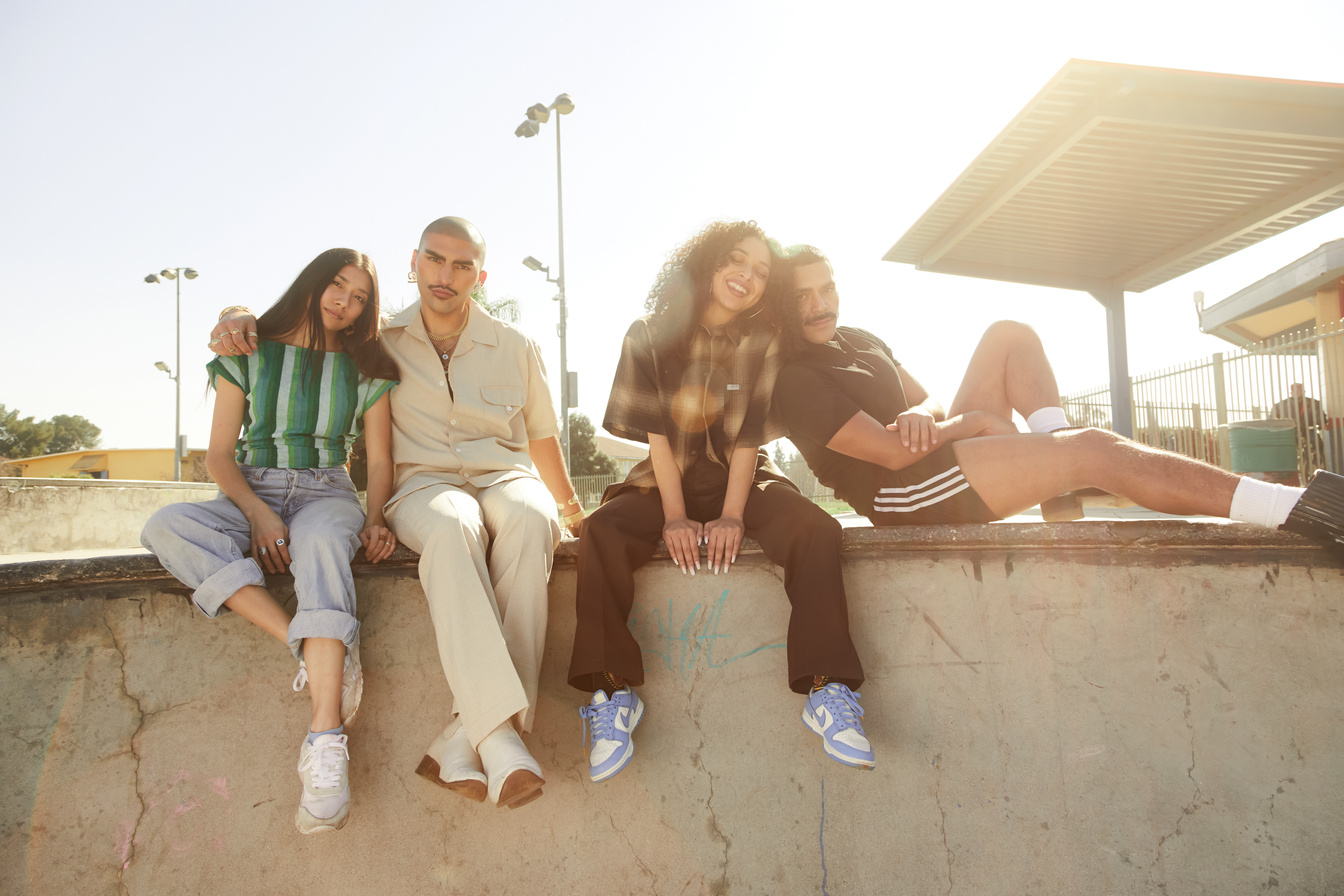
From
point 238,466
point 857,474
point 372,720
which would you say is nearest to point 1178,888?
point 857,474

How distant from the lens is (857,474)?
3.08m

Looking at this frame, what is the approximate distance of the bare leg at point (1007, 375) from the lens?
3035 mm

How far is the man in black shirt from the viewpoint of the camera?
8.09 feet

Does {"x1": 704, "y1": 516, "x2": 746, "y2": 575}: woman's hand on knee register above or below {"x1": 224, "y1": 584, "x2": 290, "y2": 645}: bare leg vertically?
above

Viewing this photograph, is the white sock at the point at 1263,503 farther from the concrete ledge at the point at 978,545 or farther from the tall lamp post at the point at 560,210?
the tall lamp post at the point at 560,210

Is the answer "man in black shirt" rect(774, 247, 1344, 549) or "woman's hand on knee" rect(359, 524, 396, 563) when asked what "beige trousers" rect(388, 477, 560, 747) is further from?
"man in black shirt" rect(774, 247, 1344, 549)

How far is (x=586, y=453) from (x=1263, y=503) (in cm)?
2648

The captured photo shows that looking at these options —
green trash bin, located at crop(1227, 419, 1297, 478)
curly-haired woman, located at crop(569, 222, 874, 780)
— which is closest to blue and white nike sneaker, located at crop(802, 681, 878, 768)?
curly-haired woman, located at crop(569, 222, 874, 780)

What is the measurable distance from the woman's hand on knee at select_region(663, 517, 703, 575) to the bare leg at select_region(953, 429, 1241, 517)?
108 cm

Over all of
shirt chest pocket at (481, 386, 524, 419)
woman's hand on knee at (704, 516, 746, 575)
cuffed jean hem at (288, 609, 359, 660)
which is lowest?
cuffed jean hem at (288, 609, 359, 660)

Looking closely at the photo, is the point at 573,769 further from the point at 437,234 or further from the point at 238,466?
the point at 437,234

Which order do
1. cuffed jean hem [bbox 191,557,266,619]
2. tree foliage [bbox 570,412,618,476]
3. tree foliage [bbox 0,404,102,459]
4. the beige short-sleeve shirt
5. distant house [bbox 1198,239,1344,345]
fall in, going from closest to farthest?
cuffed jean hem [bbox 191,557,266,619] → the beige short-sleeve shirt → distant house [bbox 1198,239,1344,345] → tree foliage [bbox 570,412,618,476] → tree foliage [bbox 0,404,102,459]

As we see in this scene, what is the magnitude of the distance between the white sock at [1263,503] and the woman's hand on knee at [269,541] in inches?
127

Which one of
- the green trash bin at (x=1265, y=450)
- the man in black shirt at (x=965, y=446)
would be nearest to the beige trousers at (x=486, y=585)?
the man in black shirt at (x=965, y=446)
